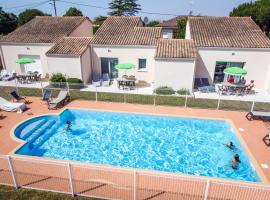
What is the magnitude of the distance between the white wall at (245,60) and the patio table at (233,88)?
2.42 m

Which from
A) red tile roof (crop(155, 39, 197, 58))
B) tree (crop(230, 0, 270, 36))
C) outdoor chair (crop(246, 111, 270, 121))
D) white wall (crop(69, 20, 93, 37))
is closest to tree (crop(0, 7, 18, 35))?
white wall (crop(69, 20, 93, 37))

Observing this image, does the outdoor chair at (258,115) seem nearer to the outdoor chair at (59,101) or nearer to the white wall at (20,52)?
the outdoor chair at (59,101)

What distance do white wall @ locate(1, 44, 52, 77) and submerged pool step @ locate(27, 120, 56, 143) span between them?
11831mm

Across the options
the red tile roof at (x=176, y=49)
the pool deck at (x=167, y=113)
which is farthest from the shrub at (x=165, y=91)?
the red tile roof at (x=176, y=49)

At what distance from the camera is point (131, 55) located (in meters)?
23.9

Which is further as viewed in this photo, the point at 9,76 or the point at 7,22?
the point at 7,22

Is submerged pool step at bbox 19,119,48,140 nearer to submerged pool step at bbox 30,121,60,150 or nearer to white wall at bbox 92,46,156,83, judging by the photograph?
submerged pool step at bbox 30,121,60,150

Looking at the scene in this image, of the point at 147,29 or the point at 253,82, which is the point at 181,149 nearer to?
the point at 253,82

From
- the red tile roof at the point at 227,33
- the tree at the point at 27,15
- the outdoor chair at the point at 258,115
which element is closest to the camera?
the outdoor chair at the point at 258,115

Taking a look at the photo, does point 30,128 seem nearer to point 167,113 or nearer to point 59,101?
point 59,101

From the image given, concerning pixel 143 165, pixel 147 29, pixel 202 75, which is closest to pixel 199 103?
pixel 202 75

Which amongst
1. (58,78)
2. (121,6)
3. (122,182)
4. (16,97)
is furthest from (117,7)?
(122,182)

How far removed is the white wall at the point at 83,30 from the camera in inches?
1137

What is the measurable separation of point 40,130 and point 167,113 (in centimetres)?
950
